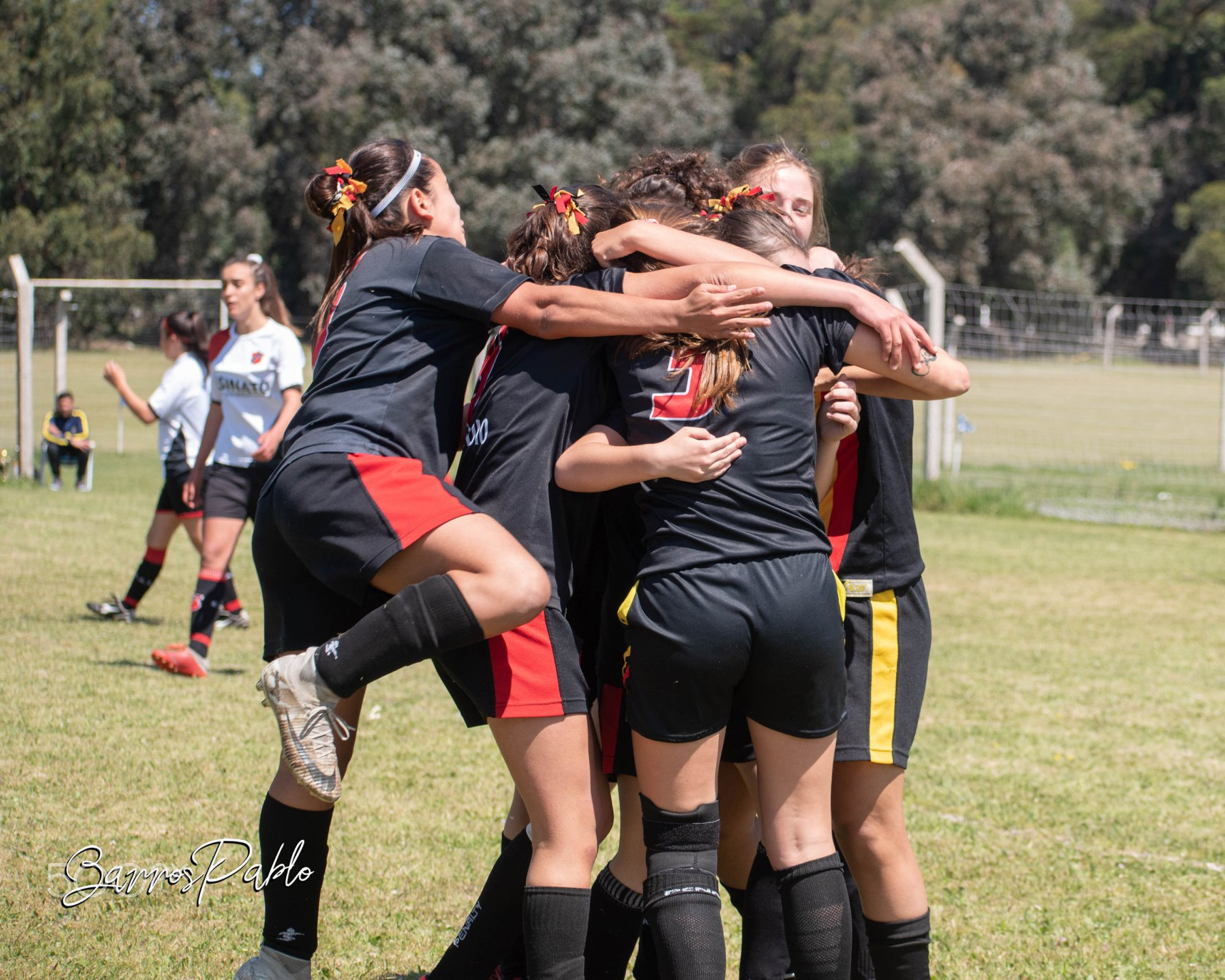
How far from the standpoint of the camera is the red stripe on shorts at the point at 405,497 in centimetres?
247

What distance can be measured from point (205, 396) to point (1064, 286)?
38.0m

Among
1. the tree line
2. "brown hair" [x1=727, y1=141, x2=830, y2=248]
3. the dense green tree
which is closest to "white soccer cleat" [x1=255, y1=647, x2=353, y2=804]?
Answer: "brown hair" [x1=727, y1=141, x2=830, y2=248]

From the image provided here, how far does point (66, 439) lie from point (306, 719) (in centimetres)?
1345

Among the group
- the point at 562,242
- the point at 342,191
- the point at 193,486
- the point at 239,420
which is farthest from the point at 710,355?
the point at 193,486

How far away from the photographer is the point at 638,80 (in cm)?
3731

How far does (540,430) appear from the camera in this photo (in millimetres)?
2609

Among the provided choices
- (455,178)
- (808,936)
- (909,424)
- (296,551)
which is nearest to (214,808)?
(296,551)

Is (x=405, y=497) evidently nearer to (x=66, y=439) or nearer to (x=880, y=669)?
(x=880, y=669)

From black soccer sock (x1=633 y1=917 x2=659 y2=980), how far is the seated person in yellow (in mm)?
13226

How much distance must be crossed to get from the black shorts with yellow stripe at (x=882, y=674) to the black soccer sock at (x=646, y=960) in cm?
67

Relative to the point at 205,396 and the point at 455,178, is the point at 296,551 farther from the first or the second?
the point at 455,178

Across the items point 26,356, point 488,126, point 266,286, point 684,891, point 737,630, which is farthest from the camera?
point 488,126

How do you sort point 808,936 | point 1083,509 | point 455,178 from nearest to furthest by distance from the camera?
1. point 808,936
2. point 1083,509
3. point 455,178

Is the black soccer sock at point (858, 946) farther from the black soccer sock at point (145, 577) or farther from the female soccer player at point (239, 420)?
the black soccer sock at point (145, 577)
